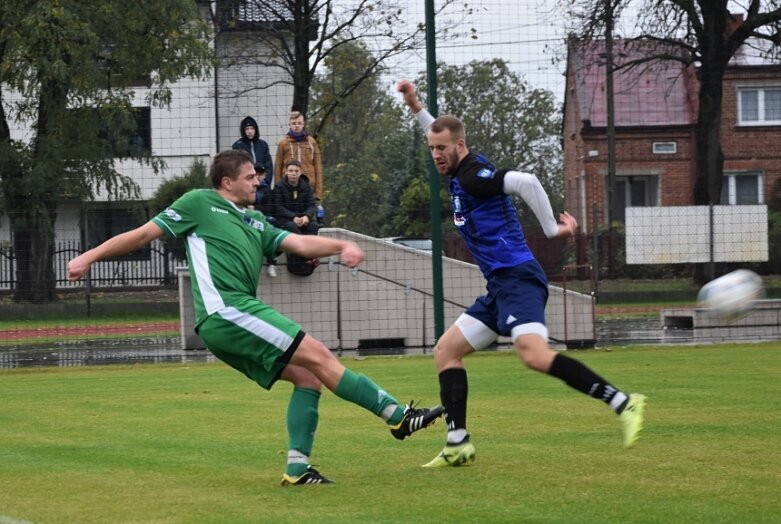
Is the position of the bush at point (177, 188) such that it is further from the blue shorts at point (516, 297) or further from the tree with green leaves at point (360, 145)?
the blue shorts at point (516, 297)

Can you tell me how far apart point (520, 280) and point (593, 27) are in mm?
16952

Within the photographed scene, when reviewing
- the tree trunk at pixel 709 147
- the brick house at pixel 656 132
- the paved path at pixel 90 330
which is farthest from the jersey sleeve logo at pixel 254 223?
the paved path at pixel 90 330

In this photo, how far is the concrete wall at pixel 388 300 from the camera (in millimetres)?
16703

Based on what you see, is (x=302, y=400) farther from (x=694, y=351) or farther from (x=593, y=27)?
(x=593, y=27)

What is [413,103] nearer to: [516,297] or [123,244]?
[516,297]

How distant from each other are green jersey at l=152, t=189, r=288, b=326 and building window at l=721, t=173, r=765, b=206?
13146mm

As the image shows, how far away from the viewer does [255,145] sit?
1648cm

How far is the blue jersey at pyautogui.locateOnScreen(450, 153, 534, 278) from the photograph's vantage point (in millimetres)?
7195

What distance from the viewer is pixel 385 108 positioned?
66.5m

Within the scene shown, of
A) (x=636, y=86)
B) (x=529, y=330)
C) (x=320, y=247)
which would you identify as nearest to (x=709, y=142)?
(x=636, y=86)

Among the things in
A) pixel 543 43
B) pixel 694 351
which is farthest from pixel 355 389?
pixel 543 43

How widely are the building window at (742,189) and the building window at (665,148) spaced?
8.76 feet

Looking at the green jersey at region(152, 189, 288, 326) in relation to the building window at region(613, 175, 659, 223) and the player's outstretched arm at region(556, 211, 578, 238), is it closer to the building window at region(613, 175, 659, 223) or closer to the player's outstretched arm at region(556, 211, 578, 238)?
the player's outstretched arm at region(556, 211, 578, 238)

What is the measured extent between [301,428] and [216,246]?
1.09m
